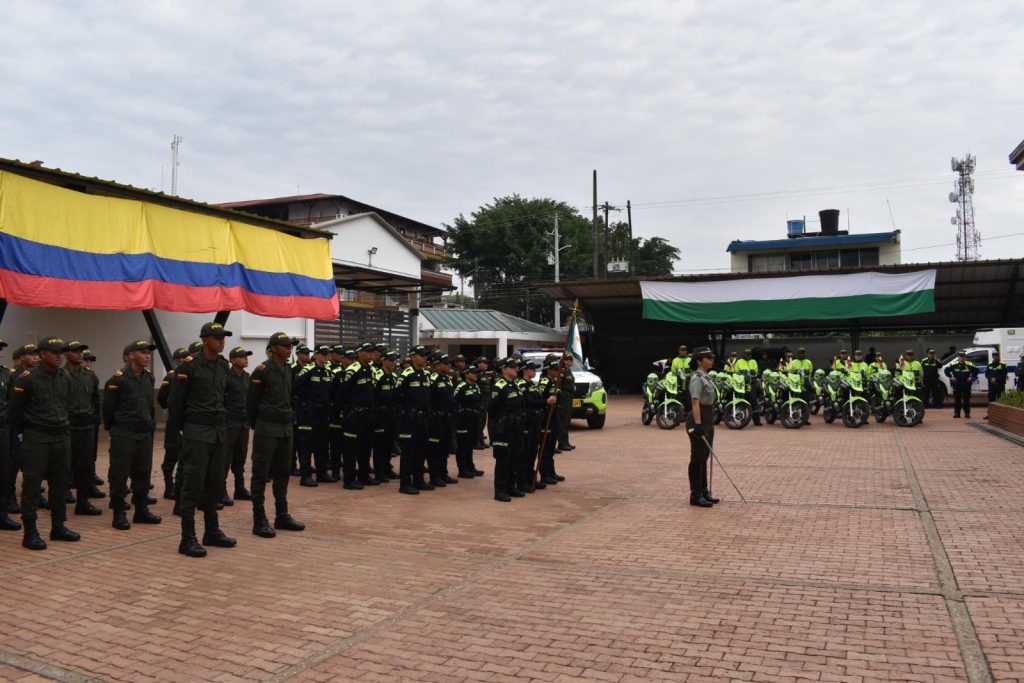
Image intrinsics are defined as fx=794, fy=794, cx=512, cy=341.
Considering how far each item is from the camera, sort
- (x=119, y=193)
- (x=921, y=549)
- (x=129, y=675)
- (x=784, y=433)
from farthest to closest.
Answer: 1. (x=784, y=433)
2. (x=119, y=193)
3. (x=921, y=549)
4. (x=129, y=675)

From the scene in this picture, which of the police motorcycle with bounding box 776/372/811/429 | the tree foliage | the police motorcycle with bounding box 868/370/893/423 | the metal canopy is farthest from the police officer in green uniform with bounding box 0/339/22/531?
the tree foliage

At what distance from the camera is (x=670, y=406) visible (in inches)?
708

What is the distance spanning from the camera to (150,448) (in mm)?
7781

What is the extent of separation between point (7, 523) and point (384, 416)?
13.5 ft

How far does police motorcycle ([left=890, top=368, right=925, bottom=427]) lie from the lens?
55.9 ft

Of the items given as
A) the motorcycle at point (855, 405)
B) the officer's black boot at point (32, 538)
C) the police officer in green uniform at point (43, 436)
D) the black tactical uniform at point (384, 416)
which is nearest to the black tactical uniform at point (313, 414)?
the black tactical uniform at point (384, 416)

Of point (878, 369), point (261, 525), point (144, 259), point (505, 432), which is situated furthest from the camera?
point (878, 369)

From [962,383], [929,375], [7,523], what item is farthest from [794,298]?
[7,523]

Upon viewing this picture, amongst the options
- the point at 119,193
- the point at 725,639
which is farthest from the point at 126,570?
the point at 119,193

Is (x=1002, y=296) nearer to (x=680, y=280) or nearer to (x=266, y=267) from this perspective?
(x=680, y=280)

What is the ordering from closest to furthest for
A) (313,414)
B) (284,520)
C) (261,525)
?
(261,525)
(284,520)
(313,414)

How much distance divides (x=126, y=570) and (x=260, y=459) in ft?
A: 4.92

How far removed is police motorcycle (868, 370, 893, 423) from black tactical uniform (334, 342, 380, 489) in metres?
12.2

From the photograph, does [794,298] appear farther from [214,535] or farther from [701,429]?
[214,535]
